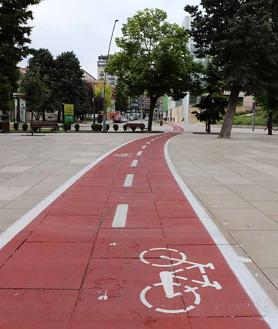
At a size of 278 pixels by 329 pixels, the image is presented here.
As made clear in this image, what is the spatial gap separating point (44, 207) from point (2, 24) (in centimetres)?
3532

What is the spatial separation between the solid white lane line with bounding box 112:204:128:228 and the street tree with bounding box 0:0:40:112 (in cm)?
3414

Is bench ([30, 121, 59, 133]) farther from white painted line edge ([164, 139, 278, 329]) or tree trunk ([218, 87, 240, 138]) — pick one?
white painted line edge ([164, 139, 278, 329])

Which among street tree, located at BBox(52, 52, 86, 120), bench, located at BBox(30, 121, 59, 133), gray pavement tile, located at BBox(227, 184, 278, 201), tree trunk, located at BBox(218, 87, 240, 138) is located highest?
street tree, located at BBox(52, 52, 86, 120)

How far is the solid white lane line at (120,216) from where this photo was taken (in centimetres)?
737

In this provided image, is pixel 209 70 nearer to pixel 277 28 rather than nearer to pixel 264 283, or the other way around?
pixel 277 28

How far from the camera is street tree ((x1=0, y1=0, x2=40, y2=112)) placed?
133 ft

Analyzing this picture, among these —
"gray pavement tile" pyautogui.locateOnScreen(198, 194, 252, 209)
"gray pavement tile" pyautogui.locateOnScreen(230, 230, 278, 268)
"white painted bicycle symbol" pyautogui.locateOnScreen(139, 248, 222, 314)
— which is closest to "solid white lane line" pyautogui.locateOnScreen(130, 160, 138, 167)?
"gray pavement tile" pyautogui.locateOnScreen(198, 194, 252, 209)

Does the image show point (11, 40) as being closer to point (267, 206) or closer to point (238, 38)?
point (238, 38)

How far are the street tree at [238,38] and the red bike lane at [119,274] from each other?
74.4 feet

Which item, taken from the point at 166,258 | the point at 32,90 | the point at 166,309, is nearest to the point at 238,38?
the point at 166,258

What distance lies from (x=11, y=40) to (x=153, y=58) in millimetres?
13919

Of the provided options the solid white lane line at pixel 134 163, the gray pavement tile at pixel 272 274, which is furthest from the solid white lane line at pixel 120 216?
the solid white lane line at pixel 134 163

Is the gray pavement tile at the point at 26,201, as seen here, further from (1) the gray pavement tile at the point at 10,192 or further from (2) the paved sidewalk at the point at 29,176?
(1) the gray pavement tile at the point at 10,192

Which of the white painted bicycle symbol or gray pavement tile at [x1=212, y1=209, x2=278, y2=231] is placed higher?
the white painted bicycle symbol
